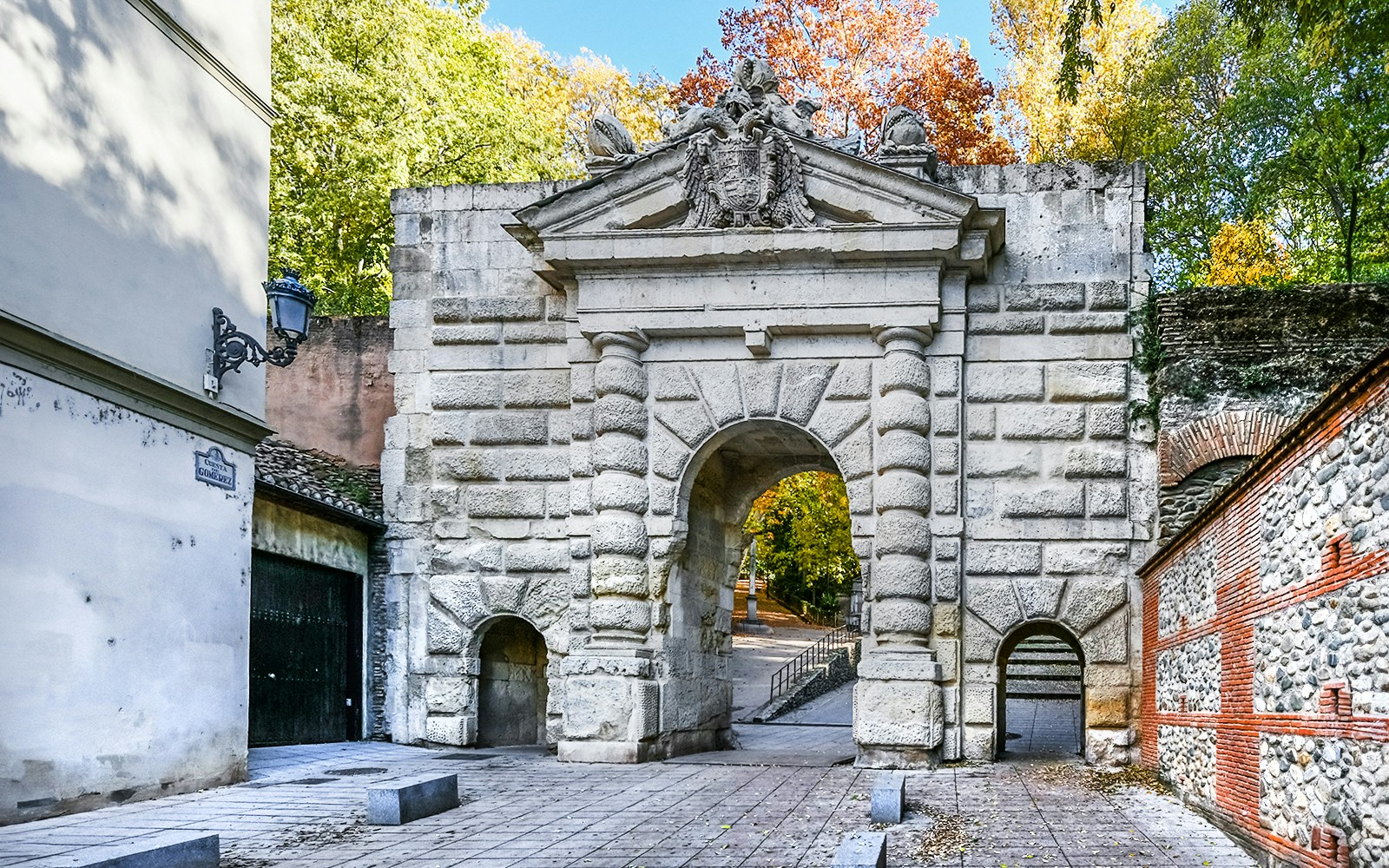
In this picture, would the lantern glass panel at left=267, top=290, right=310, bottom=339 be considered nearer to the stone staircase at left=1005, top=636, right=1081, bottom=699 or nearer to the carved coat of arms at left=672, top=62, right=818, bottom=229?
the carved coat of arms at left=672, top=62, right=818, bottom=229

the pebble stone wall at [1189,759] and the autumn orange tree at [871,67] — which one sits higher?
the autumn orange tree at [871,67]

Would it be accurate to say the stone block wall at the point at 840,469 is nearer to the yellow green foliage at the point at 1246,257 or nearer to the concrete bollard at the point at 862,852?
the concrete bollard at the point at 862,852

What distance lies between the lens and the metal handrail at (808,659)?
90.3 ft

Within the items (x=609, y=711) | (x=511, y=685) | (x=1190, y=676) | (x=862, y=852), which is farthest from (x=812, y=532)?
(x=862, y=852)

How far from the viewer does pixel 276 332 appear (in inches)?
494

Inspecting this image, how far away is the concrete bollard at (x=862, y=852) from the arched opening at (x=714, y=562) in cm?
755

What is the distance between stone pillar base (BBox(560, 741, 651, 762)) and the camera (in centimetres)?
1531

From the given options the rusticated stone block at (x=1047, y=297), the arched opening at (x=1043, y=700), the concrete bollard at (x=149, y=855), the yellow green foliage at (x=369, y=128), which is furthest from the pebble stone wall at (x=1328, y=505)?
the yellow green foliage at (x=369, y=128)

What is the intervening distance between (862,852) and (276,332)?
715cm

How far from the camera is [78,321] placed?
34.5 feet

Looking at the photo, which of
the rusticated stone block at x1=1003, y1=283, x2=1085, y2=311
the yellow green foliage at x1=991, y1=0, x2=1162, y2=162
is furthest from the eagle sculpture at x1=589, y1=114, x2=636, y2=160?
the yellow green foliage at x1=991, y1=0, x2=1162, y2=162

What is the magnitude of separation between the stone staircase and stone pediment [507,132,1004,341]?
10185 millimetres

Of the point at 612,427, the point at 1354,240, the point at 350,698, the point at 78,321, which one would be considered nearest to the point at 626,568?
the point at 612,427

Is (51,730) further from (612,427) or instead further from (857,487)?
(857,487)
